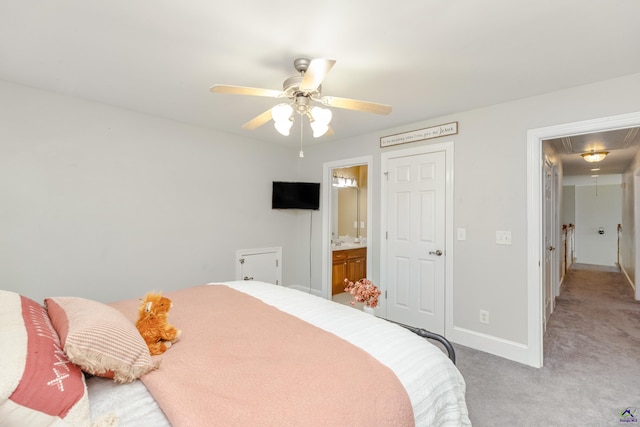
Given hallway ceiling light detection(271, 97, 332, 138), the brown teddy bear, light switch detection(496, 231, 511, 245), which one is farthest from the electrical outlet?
the brown teddy bear

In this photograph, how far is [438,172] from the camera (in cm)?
326

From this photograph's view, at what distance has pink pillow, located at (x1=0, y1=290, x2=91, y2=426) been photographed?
0.76 metres

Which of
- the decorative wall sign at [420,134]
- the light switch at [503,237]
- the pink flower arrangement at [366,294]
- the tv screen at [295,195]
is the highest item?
the decorative wall sign at [420,134]

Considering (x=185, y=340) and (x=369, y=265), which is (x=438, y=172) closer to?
(x=369, y=265)

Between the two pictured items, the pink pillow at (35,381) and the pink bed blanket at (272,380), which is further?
the pink bed blanket at (272,380)

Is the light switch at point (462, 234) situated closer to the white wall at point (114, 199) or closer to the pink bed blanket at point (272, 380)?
the pink bed blanket at point (272, 380)

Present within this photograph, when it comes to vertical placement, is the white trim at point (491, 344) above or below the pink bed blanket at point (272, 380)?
below

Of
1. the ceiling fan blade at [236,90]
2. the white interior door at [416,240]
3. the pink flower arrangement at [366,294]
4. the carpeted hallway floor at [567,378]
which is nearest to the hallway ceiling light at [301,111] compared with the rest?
the ceiling fan blade at [236,90]

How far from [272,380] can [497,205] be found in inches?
106

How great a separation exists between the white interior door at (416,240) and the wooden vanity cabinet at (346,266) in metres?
1.12

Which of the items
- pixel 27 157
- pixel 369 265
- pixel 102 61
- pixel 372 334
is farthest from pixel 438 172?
pixel 27 157

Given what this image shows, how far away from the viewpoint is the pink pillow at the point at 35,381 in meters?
0.76

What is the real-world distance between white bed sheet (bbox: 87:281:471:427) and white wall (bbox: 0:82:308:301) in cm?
216

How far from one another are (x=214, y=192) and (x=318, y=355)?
3.00 meters
